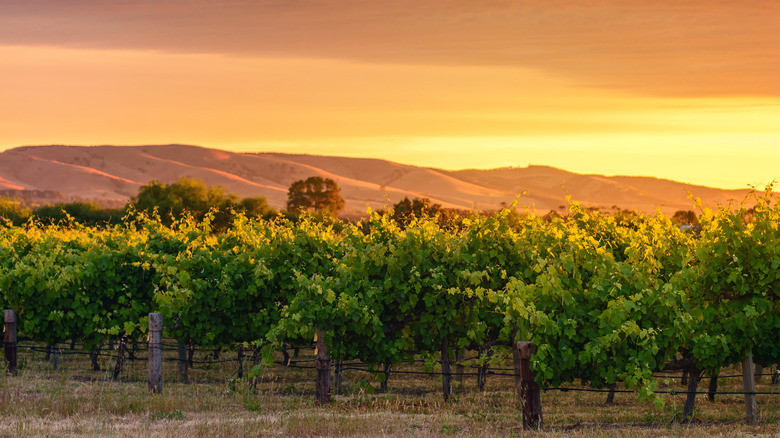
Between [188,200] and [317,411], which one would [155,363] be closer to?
[317,411]

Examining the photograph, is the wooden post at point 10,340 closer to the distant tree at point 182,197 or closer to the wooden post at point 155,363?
the wooden post at point 155,363

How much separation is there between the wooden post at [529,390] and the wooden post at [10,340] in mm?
11247

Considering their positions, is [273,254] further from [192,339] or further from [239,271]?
[192,339]

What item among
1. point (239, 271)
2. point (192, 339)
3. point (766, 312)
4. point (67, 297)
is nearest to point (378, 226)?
point (239, 271)

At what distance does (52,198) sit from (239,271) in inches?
7138

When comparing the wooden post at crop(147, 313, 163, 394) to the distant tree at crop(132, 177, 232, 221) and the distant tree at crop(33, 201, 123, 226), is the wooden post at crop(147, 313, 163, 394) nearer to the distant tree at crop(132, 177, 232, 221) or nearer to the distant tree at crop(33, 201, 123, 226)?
the distant tree at crop(33, 201, 123, 226)

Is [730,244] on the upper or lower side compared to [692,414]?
→ upper

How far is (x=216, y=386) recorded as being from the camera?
17.0 m

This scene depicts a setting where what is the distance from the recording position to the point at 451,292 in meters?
14.1

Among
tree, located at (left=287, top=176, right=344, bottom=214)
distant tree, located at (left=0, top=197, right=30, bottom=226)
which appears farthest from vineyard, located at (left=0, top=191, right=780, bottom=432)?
tree, located at (left=287, top=176, right=344, bottom=214)

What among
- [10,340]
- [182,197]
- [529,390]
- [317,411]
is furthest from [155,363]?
[182,197]

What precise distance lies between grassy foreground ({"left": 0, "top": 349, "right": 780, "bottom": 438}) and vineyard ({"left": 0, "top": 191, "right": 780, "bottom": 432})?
612 mm

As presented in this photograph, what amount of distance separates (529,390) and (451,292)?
2317mm

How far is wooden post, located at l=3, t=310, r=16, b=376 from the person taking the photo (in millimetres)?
18203
